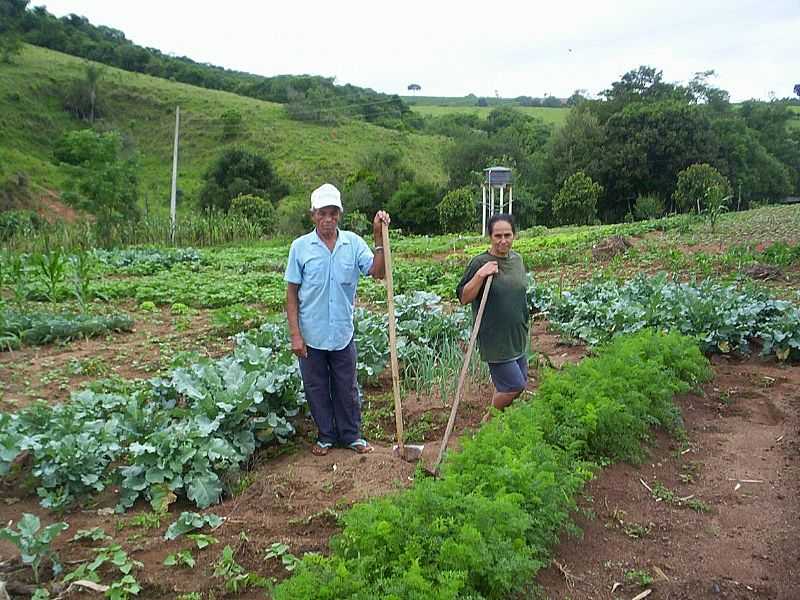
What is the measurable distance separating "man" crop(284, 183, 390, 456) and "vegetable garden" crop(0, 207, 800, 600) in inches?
10.9

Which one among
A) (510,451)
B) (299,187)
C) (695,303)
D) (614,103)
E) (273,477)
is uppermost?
(614,103)

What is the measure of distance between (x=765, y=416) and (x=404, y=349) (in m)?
3.05

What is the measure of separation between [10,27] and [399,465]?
187 ft

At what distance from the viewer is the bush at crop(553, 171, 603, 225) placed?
113ft

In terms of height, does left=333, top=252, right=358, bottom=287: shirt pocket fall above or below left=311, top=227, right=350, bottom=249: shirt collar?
below

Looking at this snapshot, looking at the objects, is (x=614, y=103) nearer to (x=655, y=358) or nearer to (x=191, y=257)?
(x=191, y=257)

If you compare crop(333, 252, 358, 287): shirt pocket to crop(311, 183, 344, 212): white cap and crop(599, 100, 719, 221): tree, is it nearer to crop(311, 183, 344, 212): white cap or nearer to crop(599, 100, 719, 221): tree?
crop(311, 183, 344, 212): white cap

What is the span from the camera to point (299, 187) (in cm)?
4491

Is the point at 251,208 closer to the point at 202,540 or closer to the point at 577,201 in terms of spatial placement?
the point at 577,201

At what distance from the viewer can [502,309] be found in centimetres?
477

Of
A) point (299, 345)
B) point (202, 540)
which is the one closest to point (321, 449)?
point (299, 345)

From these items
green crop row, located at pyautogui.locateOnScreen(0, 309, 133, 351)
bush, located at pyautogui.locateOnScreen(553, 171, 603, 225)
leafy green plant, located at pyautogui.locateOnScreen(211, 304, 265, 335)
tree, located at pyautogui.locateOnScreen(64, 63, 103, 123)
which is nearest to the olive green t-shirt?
leafy green plant, located at pyautogui.locateOnScreen(211, 304, 265, 335)

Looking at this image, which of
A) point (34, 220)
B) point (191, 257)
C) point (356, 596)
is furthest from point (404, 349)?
point (34, 220)

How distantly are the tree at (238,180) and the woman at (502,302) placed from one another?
3688cm
